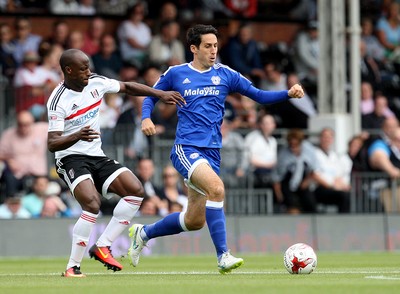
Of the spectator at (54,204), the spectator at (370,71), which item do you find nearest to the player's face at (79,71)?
the spectator at (54,204)

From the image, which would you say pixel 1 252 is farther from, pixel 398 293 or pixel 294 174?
pixel 398 293

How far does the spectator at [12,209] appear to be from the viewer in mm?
18875

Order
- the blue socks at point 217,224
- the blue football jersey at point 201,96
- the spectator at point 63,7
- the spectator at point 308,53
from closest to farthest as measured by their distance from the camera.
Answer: the blue socks at point 217,224, the blue football jersey at point 201,96, the spectator at point 63,7, the spectator at point 308,53

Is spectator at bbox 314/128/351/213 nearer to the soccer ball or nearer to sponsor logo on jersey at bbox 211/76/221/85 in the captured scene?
sponsor logo on jersey at bbox 211/76/221/85

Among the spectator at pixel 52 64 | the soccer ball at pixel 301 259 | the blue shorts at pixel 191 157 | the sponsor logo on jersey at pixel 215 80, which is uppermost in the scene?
the spectator at pixel 52 64

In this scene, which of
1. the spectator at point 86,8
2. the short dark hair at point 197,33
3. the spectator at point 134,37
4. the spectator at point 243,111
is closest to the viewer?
the short dark hair at point 197,33

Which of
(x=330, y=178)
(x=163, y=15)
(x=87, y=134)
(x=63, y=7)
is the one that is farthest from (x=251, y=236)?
(x=87, y=134)

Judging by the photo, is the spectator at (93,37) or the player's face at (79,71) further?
the spectator at (93,37)

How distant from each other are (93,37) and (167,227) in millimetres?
10338

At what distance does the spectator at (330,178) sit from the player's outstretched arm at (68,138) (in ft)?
32.2

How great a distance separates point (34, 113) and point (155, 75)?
7.47ft

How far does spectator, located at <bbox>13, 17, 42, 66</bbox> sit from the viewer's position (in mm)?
21344

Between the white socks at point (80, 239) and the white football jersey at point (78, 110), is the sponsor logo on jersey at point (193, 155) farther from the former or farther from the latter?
the white socks at point (80, 239)

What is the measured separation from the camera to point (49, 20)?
23.1 m
